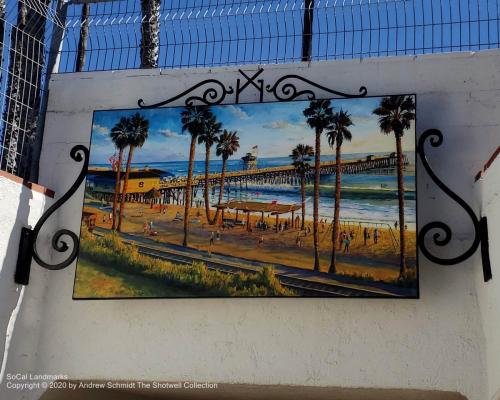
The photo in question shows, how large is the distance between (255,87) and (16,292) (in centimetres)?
222

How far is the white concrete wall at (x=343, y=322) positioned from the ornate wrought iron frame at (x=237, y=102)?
0.06 m

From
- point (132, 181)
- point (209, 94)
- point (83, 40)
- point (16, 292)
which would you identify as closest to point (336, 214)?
point (209, 94)

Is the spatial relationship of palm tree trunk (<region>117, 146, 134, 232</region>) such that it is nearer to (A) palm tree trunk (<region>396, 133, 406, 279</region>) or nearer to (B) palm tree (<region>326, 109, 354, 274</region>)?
(B) palm tree (<region>326, 109, 354, 274</region>)

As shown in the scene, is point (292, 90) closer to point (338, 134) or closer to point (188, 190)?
point (338, 134)

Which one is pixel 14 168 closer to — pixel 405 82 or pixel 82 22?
pixel 82 22

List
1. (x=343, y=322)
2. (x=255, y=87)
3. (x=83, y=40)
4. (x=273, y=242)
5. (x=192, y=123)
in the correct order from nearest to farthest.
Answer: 1. (x=343, y=322)
2. (x=273, y=242)
3. (x=192, y=123)
4. (x=255, y=87)
5. (x=83, y=40)

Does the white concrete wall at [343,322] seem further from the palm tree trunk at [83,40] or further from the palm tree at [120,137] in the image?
the palm tree trunk at [83,40]

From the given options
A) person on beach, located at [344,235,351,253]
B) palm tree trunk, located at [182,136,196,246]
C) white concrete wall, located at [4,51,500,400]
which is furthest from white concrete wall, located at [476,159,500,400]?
palm tree trunk, located at [182,136,196,246]

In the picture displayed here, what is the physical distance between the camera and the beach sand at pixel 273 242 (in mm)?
5496

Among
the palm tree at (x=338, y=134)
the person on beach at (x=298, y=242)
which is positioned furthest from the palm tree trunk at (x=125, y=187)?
the palm tree at (x=338, y=134)

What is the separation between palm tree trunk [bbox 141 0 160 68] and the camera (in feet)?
22.3

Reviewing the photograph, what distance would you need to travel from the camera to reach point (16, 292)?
5.82 metres

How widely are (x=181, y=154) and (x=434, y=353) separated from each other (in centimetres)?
222

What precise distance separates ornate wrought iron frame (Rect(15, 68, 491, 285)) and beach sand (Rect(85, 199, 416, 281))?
195 mm
